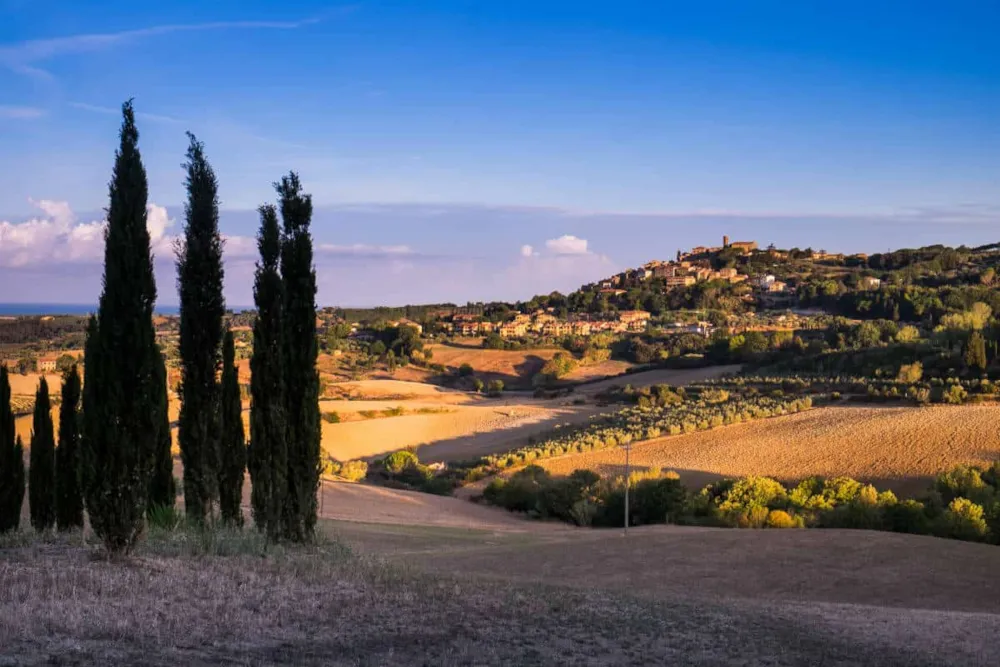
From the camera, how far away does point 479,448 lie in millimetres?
41438

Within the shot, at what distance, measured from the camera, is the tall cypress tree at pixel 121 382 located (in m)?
10.8

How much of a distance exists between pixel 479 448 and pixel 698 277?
93328 mm

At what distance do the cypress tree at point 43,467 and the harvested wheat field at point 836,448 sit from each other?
19.0m

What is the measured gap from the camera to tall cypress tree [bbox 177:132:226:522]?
1445 centimetres

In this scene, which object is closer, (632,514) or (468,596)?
(468,596)

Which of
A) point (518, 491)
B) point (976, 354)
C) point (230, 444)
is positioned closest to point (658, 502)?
point (518, 491)

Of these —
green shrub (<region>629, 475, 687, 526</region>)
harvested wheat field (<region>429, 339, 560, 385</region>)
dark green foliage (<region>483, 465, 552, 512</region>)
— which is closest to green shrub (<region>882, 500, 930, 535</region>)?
green shrub (<region>629, 475, 687, 526</region>)

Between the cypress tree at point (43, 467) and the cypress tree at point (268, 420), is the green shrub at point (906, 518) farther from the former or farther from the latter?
the cypress tree at point (43, 467)

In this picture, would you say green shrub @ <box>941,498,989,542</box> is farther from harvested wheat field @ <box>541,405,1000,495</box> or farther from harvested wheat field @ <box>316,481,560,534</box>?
harvested wheat field @ <box>316,481,560,534</box>

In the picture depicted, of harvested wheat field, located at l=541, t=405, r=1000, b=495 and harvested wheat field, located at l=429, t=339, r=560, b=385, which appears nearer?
harvested wheat field, located at l=541, t=405, r=1000, b=495

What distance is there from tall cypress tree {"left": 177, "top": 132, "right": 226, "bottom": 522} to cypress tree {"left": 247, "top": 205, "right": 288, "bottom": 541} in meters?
1.47

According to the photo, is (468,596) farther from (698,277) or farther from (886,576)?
(698,277)

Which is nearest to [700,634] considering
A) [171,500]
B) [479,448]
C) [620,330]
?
[171,500]

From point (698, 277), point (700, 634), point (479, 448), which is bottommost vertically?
point (479, 448)
